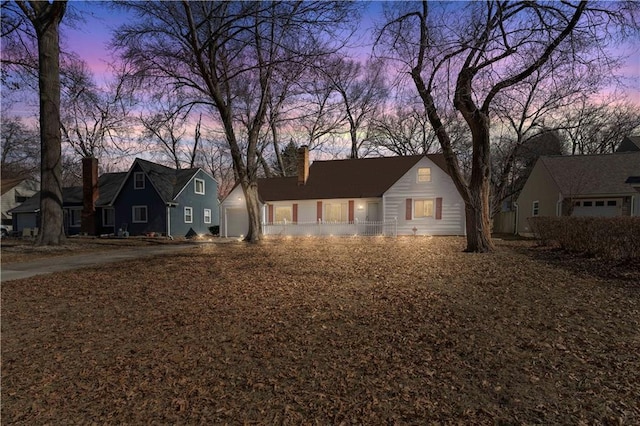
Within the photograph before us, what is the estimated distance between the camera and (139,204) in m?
26.4

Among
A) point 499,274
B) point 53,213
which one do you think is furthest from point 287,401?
point 53,213

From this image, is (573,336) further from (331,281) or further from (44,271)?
(44,271)

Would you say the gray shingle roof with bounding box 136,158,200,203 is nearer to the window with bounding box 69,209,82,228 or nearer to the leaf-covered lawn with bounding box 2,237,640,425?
the window with bounding box 69,209,82,228

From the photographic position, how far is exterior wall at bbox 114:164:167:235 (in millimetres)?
25797

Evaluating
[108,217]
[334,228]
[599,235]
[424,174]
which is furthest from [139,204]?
[599,235]

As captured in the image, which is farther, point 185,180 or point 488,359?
point 185,180

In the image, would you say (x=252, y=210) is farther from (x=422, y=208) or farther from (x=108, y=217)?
(x=108, y=217)

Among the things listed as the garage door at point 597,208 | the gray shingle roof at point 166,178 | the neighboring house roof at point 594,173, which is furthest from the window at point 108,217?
the garage door at point 597,208

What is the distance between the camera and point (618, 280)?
22.6 ft

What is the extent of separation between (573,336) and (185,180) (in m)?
28.1

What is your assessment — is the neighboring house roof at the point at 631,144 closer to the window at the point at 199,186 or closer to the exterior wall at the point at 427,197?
the exterior wall at the point at 427,197

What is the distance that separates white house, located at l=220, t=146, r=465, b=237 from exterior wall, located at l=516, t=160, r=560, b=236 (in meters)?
5.32

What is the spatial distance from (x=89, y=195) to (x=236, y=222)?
1154cm

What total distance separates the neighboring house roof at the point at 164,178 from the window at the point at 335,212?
11781 mm
